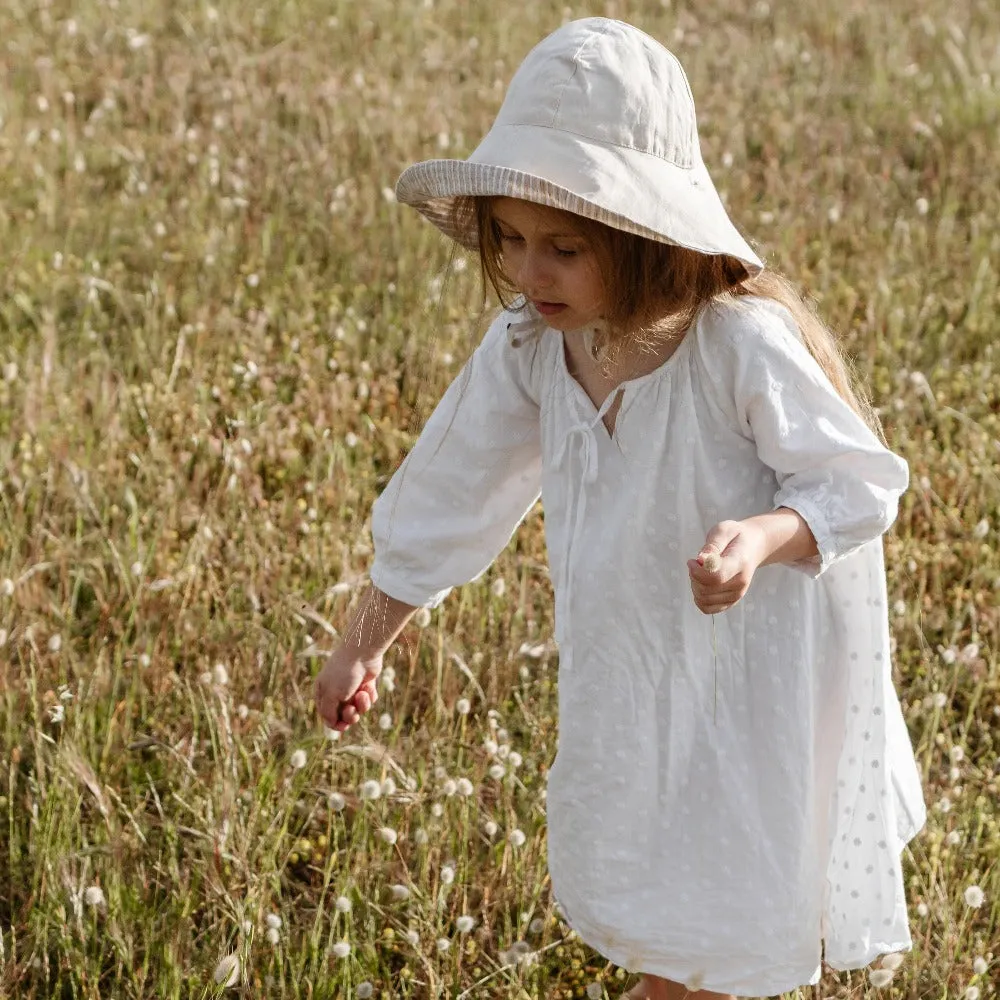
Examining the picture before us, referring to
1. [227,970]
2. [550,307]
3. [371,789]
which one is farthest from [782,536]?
[227,970]

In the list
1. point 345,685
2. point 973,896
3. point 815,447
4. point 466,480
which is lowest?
point 973,896

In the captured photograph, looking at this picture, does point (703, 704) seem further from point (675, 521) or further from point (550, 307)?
point (550, 307)

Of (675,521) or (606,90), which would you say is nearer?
(606,90)

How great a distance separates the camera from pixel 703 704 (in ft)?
8.75

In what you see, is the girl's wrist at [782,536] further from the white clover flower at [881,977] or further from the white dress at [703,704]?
the white clover flower at [881,977]

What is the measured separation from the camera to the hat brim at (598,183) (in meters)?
2.36

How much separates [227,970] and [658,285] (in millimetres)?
1519

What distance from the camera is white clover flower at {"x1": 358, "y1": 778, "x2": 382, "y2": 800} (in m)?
3.21

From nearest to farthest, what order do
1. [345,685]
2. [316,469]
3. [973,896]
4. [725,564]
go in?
[725,564] → [345,685] → [973,896] → [316,469]

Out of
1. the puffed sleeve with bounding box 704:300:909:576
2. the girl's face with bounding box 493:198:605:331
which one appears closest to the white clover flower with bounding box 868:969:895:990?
the puffed sleeve with bounding box 704:300:909:576

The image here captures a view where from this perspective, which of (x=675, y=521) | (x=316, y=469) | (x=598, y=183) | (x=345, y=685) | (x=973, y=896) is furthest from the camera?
(x=316, y=469)

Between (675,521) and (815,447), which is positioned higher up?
(815,447)

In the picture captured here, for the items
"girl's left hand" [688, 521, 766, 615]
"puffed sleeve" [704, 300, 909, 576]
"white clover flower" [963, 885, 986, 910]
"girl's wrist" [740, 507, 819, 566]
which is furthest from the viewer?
"white clover flower" [963, 885, 986, 910]

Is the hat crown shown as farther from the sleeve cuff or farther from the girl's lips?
the sleeve cuff
